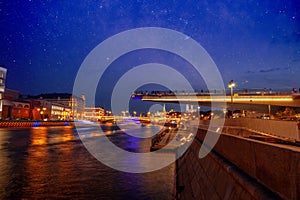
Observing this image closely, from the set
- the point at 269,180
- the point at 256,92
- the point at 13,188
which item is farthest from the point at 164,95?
the point at 269,180

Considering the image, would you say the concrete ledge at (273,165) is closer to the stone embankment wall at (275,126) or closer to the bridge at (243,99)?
the stone embankment wall at (275,126)

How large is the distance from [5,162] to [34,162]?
2.07 metres

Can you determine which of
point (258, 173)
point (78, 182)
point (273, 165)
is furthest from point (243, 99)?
point (273, 165)

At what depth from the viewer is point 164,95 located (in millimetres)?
98938

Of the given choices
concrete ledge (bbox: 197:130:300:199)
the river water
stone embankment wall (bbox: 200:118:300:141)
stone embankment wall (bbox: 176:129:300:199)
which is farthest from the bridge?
concrete ledge (bbox: 197:130:300:199)

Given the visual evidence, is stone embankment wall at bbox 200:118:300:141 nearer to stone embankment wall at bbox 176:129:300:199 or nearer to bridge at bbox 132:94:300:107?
stone embankment wall at bbox 176:129:300:199

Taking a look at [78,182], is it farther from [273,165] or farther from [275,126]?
[275,126]

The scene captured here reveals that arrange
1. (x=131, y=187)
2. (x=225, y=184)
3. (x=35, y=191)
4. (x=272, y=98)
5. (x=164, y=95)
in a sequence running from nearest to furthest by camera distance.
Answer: (x=225, y=184) → (x=35, y=191) → (x=131, y=187) → (x=272, y=98) → (x=164, y=95)

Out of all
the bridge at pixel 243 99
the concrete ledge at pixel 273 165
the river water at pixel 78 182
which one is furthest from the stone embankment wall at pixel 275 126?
the bridge at pixel 243 99

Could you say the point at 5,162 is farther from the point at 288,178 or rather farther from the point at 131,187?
the point at 288,178

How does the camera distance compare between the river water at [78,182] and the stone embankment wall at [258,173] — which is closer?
the stone embankment wall at [258,173]

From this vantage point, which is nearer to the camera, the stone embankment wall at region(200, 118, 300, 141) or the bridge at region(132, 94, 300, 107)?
the stone embankment wall at region(200, 118, 300, 141)

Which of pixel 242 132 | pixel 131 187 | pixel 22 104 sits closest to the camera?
Result: pixel 131 187

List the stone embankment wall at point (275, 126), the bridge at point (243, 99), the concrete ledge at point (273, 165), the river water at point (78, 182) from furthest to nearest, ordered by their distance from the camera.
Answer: the bridge at point (243, 99), the stone embankment wall at point (275, 126), the river water at point (78, 182), the concrete ledge at point (273, 165)
